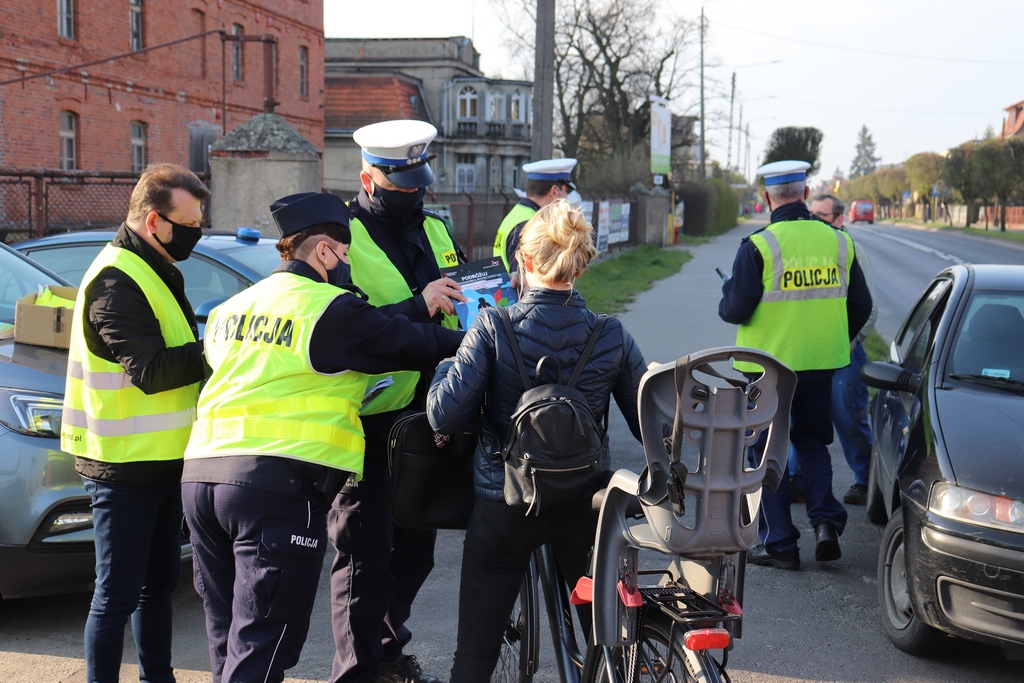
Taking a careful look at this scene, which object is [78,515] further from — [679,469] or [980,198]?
[980,198]

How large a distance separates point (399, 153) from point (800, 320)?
103 inches

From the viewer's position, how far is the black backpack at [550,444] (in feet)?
9.27

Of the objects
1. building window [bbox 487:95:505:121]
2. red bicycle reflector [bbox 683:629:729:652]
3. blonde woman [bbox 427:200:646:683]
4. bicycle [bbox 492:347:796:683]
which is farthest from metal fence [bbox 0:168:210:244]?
building window [bbox 487:95:505:121]

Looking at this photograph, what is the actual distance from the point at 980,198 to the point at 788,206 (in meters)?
63.7

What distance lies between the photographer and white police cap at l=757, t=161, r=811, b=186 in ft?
18.0

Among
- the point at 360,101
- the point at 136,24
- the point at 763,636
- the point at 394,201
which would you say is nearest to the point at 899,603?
the point at 763,636

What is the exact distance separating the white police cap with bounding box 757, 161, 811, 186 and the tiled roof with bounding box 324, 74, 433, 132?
45497 mm

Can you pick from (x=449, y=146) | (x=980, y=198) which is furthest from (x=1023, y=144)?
(x=449, y=146)

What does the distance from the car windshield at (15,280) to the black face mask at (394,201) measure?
101 inches

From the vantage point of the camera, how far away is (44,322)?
14.9 feet

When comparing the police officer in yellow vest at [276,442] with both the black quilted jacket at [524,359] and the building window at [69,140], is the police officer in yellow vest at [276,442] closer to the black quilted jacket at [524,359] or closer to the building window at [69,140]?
the black quilted jacket at [524,359]

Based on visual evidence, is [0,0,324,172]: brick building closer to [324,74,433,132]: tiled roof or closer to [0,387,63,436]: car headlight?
[324,74,433,132]: tiled roof

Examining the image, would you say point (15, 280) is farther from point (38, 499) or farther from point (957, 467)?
point (957, 467)

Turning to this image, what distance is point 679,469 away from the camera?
8.31ft
